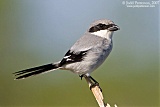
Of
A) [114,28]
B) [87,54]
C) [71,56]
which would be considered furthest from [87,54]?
[114,28]

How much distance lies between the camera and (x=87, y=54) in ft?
8.87

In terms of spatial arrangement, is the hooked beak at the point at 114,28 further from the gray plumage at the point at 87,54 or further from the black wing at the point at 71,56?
the black wing at the point at 71,56

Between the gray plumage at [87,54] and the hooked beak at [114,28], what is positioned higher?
the hooked beak at [114,28]

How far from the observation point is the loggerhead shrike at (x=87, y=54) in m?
2.67

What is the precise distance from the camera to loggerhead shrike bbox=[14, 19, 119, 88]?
2.67 metres

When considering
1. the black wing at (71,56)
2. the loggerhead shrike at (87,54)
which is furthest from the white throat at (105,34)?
the black wing at (71,56)

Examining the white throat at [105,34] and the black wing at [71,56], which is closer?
the black wing at [71,56]

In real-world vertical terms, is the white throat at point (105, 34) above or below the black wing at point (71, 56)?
above

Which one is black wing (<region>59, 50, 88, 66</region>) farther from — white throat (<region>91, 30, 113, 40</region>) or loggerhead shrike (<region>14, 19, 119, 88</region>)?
white throat (<region>91, 30, 113, 40</region>)

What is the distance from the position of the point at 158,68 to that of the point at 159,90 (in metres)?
0.41

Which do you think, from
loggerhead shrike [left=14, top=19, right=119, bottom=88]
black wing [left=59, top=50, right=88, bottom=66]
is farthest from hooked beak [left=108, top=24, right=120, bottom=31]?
black wing [left=59, top=50, right=88, bottom=66]

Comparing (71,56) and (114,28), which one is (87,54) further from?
(114,28)

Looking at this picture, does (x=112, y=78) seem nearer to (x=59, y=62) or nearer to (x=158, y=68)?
(x=158, y=68)

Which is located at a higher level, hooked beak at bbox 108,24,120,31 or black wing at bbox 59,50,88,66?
hooked beak at bbox 108,24,120,31
